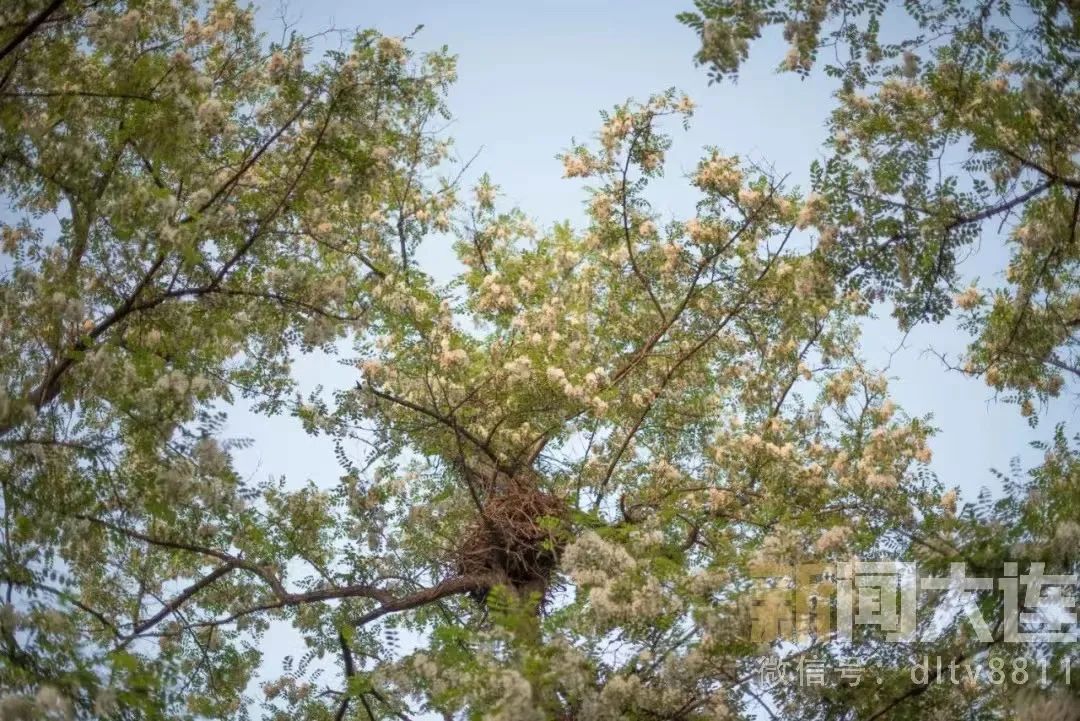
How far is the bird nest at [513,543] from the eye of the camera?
22.9 ft

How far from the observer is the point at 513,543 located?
708cm

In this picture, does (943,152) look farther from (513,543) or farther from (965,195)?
(513,543)

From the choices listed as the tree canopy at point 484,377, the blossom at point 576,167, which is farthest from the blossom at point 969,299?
the blossom at point 576,167

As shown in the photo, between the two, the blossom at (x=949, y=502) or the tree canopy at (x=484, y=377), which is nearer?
the tree canopy at (x=484, y=377)

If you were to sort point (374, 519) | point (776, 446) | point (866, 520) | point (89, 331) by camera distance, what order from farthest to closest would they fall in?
point (776, 446), point (374, 519), point (866, 520), point (89, 331)

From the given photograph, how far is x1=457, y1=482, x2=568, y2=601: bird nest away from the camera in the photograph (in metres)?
6.99

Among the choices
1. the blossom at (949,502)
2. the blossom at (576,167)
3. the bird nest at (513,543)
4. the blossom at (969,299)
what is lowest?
the bird nest at (513,543)

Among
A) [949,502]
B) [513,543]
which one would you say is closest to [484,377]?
[513,543]

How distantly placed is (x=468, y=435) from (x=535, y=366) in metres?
1.15

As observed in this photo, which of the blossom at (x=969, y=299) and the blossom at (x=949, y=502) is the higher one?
the blossom at (x=969, y=299)

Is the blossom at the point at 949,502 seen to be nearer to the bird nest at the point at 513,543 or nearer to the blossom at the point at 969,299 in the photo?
the blossom at the point at 969,299

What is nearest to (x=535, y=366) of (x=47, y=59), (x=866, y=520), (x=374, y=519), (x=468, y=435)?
(x=468, y=435)

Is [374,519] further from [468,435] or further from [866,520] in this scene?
[866,520]

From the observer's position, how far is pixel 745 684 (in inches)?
202
